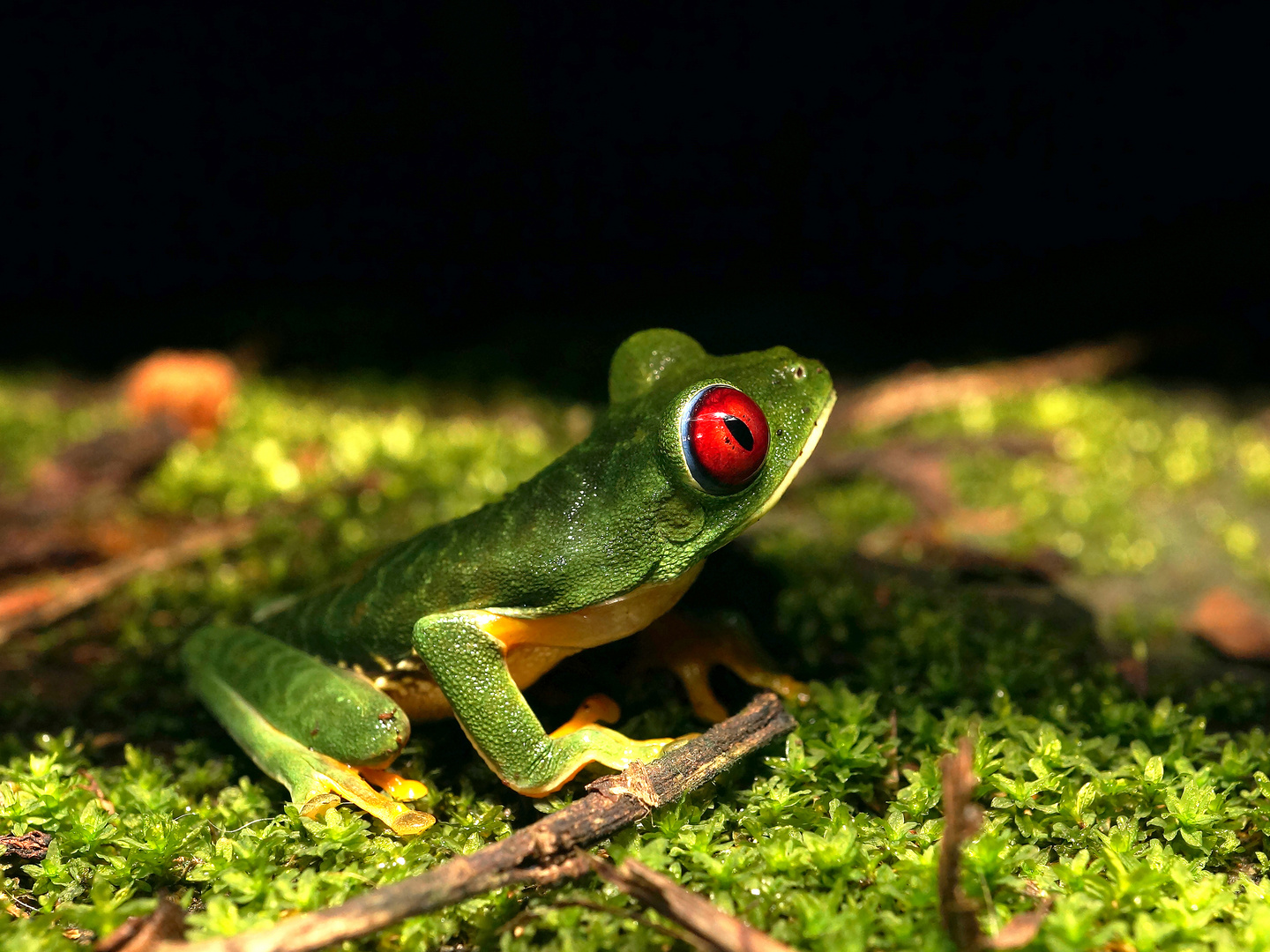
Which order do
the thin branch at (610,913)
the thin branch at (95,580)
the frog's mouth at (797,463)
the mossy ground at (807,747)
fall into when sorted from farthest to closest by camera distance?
the thin branch at (95,580), the frog's mouth at (797,463), the mossy ground at (807,747), the thin branch at (610,913)

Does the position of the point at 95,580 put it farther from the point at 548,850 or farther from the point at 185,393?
the point at 548,850

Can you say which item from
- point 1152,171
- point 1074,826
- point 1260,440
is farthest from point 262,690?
point 1152,171

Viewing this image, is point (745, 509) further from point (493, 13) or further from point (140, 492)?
point (493, 13)

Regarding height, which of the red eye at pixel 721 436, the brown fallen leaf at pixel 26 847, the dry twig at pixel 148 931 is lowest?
the brown fallen leaf at pixel 26 847

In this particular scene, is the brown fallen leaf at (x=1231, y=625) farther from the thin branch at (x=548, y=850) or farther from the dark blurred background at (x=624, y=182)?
the dark blurred background at (x=624, y=182)

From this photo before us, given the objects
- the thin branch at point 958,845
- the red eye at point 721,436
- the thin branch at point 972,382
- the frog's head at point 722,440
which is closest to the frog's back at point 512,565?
the frog's head at point 722,440

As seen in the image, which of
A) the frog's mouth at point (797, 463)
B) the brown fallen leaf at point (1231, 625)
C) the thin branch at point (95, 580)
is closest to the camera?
the frog's mouth at point (797, 463)

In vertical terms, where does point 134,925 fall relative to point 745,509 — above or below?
below

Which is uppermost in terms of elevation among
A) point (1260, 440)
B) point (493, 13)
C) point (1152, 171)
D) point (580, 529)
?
point (493, 13)
